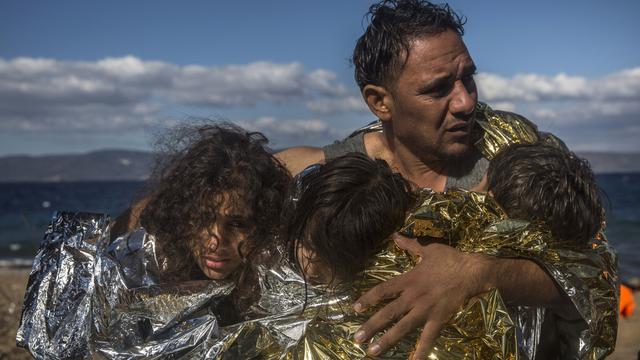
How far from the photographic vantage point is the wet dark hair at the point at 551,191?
2.47 metres

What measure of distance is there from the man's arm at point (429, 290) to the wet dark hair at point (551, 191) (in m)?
0.21

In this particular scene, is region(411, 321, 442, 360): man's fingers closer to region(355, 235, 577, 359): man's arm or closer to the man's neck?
region(355, 235, 577, 359): man's arm

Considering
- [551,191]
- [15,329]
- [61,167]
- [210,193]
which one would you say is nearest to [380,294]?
[551,191]

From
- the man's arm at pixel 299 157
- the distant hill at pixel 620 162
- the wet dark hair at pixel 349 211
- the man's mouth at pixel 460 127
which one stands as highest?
the man's mouth at pixel 460 127

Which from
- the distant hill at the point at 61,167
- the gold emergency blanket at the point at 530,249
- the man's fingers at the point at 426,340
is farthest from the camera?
the distant hill at the point at 61,167

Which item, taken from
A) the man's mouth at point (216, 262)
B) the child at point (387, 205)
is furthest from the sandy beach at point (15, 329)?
the child at point (387, 205)

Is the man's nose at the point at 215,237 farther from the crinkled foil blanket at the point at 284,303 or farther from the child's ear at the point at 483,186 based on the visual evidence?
the child's ear at the point at 483,186

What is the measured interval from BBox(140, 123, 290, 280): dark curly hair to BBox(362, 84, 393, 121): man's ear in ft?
1.57

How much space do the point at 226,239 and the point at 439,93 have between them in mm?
935

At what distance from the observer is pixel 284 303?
8.57ft

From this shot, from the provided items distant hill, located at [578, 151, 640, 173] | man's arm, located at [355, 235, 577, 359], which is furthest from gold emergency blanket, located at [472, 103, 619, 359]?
distant hill, located at [578, 151, 640, 173]

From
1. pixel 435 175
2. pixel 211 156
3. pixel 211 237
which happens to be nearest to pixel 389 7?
pixel 435 175

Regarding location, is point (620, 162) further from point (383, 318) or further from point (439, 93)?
point (383, 318)

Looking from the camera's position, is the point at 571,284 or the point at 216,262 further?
the point at 216,262
